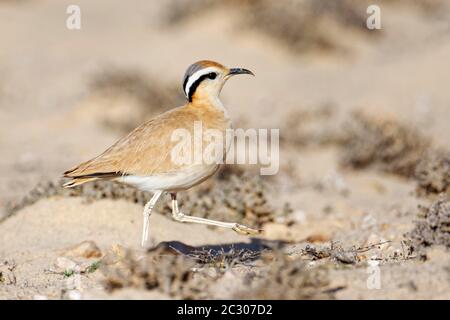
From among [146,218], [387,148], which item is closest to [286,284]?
[146,218]

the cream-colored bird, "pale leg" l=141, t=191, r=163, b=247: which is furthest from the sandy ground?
the cream-colored bird

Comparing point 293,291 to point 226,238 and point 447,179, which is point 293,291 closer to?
point 226,238

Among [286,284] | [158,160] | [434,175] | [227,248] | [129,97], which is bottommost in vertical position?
[286,284]

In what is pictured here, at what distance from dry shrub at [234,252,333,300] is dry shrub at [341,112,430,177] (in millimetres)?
6740

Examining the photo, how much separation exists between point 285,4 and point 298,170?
327 inches

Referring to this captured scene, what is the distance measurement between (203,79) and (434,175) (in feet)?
10.6

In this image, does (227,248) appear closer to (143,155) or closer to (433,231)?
(143,155)

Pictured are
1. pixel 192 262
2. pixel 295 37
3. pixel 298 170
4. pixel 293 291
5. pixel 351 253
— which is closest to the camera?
pixel 293 291

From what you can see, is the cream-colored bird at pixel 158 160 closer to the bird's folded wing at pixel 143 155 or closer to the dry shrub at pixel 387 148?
the bird's folded wing at pixel 143 155

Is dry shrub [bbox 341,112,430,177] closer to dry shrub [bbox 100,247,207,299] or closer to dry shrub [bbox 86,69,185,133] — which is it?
dry shrub [bbox 86,69,185,133]

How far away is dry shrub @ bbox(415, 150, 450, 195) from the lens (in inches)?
315

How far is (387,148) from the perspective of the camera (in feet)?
36.2

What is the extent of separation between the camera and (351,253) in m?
5.07

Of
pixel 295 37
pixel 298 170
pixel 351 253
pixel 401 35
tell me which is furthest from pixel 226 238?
pixel 401 35
